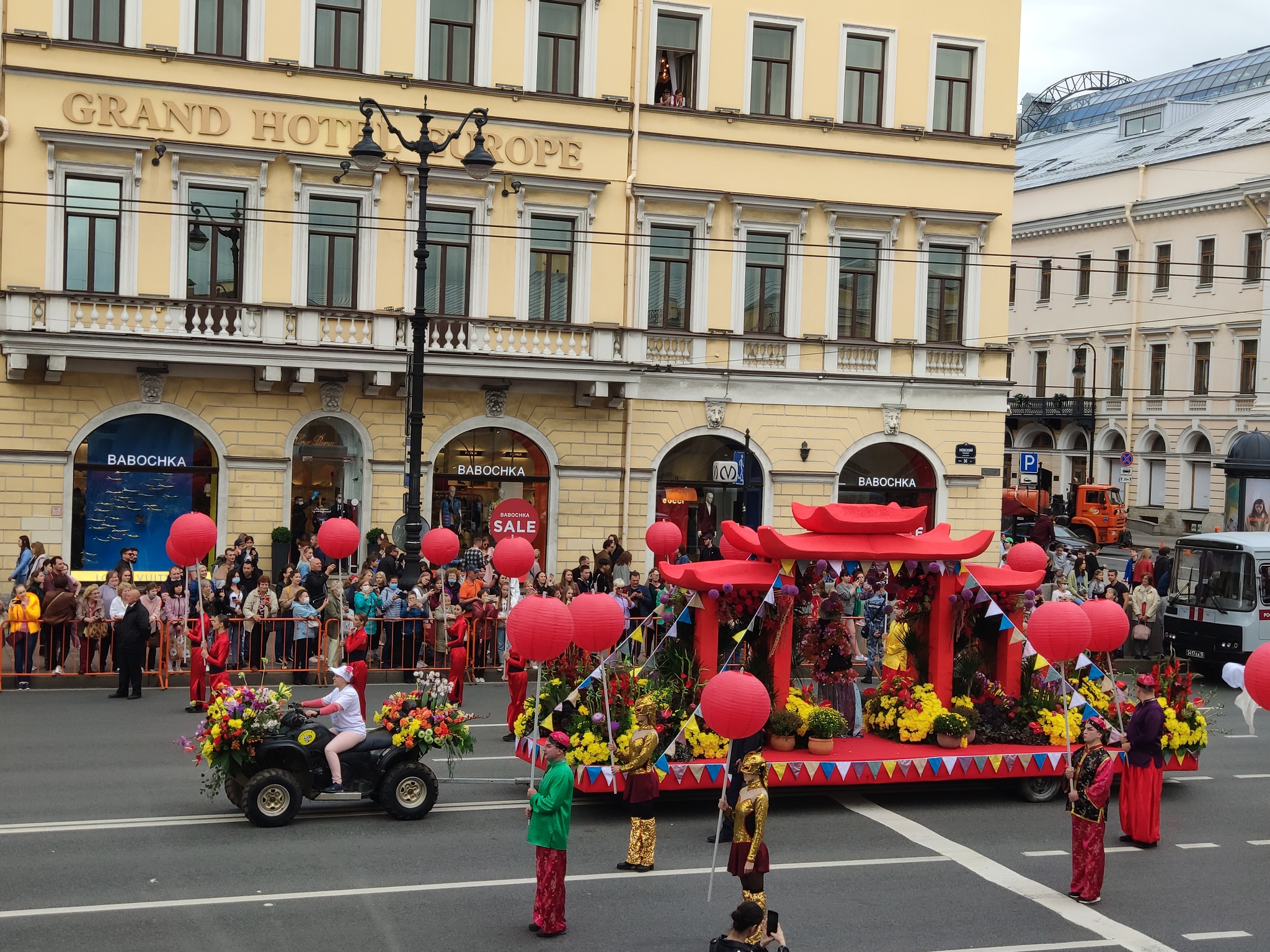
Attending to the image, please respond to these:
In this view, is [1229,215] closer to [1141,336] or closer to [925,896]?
Result: [1141,336]

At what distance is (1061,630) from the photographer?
14.8 m

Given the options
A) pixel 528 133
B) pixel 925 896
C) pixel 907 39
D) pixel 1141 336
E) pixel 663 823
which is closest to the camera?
pixel 925 896

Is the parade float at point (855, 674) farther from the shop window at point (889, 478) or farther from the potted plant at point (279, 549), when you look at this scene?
the shop window at point (889, 478)

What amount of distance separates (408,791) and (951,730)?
5.62 m

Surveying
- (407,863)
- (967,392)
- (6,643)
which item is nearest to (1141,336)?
(967,392)

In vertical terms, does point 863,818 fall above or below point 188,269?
below

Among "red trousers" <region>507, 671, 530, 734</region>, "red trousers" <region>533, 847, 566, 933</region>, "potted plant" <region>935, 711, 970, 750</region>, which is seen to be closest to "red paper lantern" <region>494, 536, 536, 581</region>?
"red trousers" <region>507, 671, 530, 734</region>

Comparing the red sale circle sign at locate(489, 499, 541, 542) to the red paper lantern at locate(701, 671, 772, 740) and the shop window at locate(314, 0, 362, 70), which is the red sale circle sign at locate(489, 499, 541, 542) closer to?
the shop window at locate(314, 0, 362, 70)

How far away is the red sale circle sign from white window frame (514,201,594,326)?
12.2ft

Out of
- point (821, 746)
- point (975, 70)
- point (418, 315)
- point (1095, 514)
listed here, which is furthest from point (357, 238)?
point (1095, 514)

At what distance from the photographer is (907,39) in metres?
32.3

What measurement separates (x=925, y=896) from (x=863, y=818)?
274 cm

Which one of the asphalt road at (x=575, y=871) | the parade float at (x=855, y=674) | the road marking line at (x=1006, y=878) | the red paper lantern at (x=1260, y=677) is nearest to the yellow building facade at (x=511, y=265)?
the asphalt road at (x=575, y=871)

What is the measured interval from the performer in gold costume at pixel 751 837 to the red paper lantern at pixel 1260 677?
4.32m
